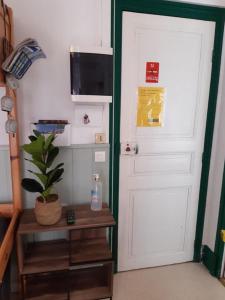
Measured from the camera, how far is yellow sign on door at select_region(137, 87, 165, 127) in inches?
73.8

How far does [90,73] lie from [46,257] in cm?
130

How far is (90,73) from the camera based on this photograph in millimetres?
1544

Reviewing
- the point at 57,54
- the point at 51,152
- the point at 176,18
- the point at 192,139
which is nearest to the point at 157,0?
the point at 176,18

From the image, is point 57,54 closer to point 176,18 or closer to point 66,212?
A: point 176,18

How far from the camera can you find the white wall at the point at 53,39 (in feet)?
5.07

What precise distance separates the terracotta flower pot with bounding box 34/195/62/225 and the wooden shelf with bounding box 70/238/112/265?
1.10 feet

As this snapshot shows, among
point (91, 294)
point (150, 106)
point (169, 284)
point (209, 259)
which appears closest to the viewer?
point (91, 294)

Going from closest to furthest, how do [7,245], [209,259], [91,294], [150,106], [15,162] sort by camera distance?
[7,245] → [15,162] → [91,294] → [150,106] → [209,259]

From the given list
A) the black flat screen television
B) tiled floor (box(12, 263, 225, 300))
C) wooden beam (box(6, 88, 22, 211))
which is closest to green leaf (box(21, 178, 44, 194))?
wooden beam (box(6, 88, 22, 211))

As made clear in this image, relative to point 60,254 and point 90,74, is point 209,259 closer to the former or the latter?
point 60,254

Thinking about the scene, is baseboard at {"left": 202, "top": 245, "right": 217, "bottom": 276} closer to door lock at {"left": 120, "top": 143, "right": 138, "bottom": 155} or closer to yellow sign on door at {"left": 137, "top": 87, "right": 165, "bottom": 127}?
door lock at {"left": 120, "top": 143, "right": 138, "bottom": 155}

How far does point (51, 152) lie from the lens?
1.46 metres

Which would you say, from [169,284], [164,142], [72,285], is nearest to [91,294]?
[72,285]

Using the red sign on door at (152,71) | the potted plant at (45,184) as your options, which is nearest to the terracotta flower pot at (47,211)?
the potted plant at (45,184)
